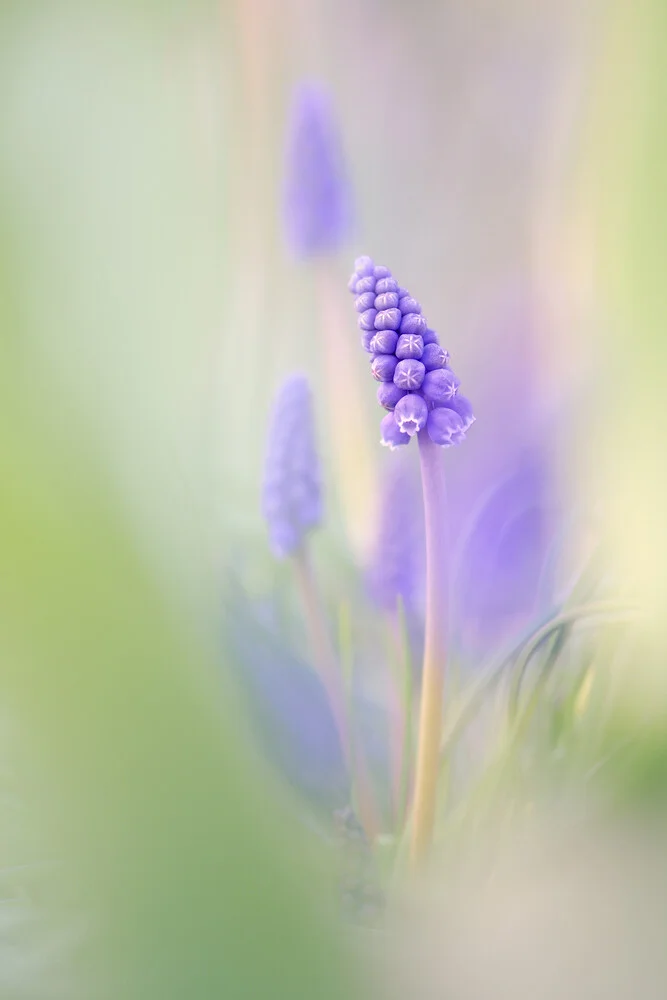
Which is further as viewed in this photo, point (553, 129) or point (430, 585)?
point (553, 129)

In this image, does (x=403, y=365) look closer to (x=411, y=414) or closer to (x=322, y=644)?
(x=411, y=414)

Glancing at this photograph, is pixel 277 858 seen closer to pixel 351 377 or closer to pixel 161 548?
pixel 161 548

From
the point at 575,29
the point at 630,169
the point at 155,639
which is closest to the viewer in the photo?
the point at 155,639

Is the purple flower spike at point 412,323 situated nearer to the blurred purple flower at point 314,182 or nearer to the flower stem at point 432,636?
the flower stem at point 432,636

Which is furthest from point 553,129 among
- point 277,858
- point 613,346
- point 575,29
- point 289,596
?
point 277,858

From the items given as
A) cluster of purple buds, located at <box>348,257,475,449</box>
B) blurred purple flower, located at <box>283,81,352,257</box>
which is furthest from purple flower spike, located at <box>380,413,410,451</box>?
blurred purple flower, located at <box>283,81,352,257</box>

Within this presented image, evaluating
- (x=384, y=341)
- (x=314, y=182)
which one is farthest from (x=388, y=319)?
(x=314, y=182)
